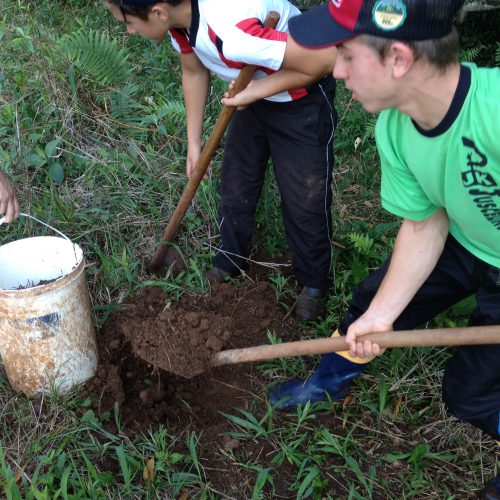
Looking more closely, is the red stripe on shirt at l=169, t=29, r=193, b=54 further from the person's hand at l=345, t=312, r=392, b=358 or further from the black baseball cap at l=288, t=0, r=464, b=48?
the person's hand at l=345, t=312, r=392, b=358

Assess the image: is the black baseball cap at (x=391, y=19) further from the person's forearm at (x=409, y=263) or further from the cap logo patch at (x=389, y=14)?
the person's forearm at (x=409, y=263)

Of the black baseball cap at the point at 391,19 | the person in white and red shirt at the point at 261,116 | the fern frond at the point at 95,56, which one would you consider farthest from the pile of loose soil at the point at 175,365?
the fern frond at the point at 95,56

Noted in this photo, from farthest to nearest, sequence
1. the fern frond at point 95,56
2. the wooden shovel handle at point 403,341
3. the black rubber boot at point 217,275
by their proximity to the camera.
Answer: the fern frond at point 95,56 → the black rubber boot at point 217,275 → the wooden shovel handle at point 403,341

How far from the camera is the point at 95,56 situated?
13.9 feet

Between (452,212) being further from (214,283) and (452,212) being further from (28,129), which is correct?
(28,129)

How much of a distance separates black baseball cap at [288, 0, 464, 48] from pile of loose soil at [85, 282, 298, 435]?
1.49m

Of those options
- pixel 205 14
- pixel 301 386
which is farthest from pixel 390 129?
pixel 301 386

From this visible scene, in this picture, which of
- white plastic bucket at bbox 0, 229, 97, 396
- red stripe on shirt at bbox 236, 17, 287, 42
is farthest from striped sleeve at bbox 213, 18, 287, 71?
white plastic bucket at bbox 0, 229, 97, 396

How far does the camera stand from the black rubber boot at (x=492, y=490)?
230cm

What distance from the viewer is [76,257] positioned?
262cm

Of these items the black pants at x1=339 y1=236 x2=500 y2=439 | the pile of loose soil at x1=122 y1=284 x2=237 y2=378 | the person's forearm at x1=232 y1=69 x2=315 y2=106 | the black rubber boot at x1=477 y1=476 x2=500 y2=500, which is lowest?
the black rubber boot at x1=477 y1=476 x2=500 y2=500

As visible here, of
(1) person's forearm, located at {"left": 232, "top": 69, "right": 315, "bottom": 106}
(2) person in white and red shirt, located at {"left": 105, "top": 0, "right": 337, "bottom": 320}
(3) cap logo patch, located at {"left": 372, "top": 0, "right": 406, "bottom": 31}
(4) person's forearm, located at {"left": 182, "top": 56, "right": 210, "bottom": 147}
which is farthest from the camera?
(4) person's forearm, located at {"left": 182, "top": 56, "right": 210, "bottom": 147}

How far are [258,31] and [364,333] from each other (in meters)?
1.23

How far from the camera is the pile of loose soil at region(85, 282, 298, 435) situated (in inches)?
105
